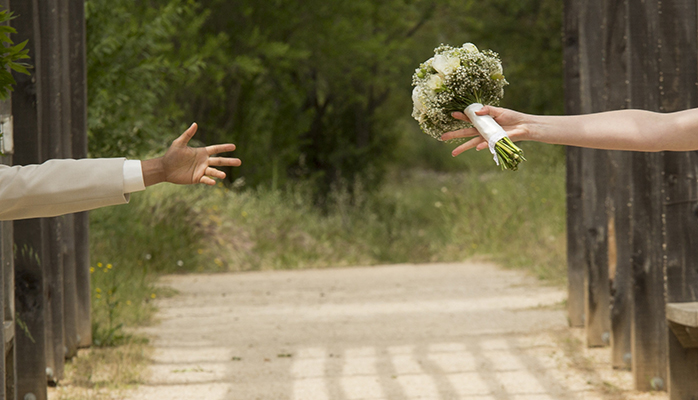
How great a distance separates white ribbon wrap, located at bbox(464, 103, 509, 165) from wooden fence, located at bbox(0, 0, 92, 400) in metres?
1.77

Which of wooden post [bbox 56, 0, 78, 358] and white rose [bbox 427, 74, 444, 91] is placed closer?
white rose [bbox 427, 74, 444, 91]

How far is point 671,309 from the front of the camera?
3307 millimetres

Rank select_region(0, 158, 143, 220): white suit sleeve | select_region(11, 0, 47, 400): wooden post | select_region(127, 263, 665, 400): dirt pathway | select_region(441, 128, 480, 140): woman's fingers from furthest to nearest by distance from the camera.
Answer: select_region(127, 263, 665, 400): dirt pathway < select_region(11, 0, 47, 400): wooden post < select_region(441, 128, 480, 140): woman's fingers < select_region(0, 158, 143, 220): white suit sleeve

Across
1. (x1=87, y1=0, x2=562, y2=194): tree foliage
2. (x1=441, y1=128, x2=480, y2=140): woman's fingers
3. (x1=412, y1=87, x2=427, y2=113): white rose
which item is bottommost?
(x1=441, y1=128, x2=480, y2=140): woman's fingers

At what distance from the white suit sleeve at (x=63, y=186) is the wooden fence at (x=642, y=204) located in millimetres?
2512

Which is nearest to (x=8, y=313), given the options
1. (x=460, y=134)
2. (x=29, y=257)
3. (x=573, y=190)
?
(x=29, y=257)

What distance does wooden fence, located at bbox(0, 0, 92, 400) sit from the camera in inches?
136

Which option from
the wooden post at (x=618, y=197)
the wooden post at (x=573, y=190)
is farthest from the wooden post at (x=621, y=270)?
the wooden post at (x=573, y=190)

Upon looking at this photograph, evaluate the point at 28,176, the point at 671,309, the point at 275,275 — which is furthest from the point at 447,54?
the point at 275,275

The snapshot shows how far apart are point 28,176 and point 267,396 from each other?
2.53 metres

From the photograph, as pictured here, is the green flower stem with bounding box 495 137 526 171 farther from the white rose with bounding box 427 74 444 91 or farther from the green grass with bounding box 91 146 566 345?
the green grass with bounding box 91 146 566 345

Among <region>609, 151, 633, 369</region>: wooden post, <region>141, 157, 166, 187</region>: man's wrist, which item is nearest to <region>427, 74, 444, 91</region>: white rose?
<region>141, 157, 166, 187</region>: man's wrist

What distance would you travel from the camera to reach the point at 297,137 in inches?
601

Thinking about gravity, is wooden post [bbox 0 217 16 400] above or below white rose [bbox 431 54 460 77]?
below
